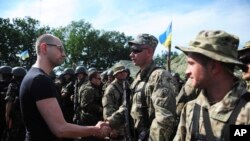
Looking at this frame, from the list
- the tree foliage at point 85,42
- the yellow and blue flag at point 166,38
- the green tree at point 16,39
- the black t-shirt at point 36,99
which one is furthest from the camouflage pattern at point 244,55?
the tree foliage at point 85,42

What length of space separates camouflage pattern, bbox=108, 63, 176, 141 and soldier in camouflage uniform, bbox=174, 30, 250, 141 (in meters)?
1.43

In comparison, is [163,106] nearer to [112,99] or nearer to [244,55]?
[244,55]

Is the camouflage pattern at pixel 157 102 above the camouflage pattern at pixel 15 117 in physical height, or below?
A: above

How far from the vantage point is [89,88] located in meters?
9.73

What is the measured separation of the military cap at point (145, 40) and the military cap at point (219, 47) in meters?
2.40

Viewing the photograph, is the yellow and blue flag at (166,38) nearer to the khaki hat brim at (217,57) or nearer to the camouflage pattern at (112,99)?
the camouflage pattern at (112,99)

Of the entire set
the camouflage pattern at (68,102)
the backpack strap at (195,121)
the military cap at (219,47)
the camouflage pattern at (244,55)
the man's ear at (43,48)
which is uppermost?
the man's ear at (43,48)

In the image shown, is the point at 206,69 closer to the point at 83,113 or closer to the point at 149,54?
the point at 149,54

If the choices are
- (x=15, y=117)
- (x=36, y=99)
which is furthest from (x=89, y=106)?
(x=36, y=99)

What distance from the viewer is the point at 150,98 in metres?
4.84

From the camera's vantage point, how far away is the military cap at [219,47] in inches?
109

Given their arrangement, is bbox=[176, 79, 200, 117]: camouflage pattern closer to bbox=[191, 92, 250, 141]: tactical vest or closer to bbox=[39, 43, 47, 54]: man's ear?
bbox=[39, 43, 47, 54]: man's ear

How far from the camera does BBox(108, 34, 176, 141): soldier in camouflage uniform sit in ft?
14.5

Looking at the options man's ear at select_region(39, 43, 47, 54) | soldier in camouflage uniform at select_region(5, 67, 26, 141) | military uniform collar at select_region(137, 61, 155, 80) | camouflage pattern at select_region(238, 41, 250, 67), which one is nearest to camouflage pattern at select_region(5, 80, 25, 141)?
soldier in camouflage uniform at select_region(5, 67, 26, 141)
